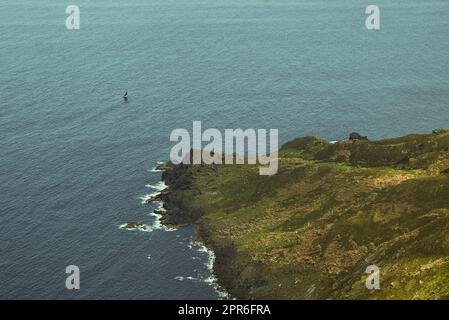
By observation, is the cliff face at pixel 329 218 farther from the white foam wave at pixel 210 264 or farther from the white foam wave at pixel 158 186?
the white foam wave at pixel 158 186

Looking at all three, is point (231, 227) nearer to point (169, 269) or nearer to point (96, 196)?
→ point (169, 269)

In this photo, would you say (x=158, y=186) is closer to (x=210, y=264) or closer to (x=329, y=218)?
(x=210, y=264)

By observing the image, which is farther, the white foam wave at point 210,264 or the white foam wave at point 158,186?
the white foam wave at point 158,186

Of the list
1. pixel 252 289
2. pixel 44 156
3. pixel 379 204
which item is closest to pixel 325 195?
pixel 379 204

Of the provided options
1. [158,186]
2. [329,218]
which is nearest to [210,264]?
[329,218]

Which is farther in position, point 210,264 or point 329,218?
point 210,264

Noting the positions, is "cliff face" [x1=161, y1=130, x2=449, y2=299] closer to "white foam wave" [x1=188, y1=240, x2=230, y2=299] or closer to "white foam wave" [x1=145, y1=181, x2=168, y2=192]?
"white foam wave" [x1=188, y1=240, x2=230, y2=299]

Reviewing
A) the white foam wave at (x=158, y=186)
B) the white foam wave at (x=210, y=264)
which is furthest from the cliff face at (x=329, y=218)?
the white foam wave at (x=158, y=186)

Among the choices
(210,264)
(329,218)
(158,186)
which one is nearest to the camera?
(329,218)

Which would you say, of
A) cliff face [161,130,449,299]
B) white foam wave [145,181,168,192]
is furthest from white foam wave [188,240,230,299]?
white foam wave [145,181,168,192]
